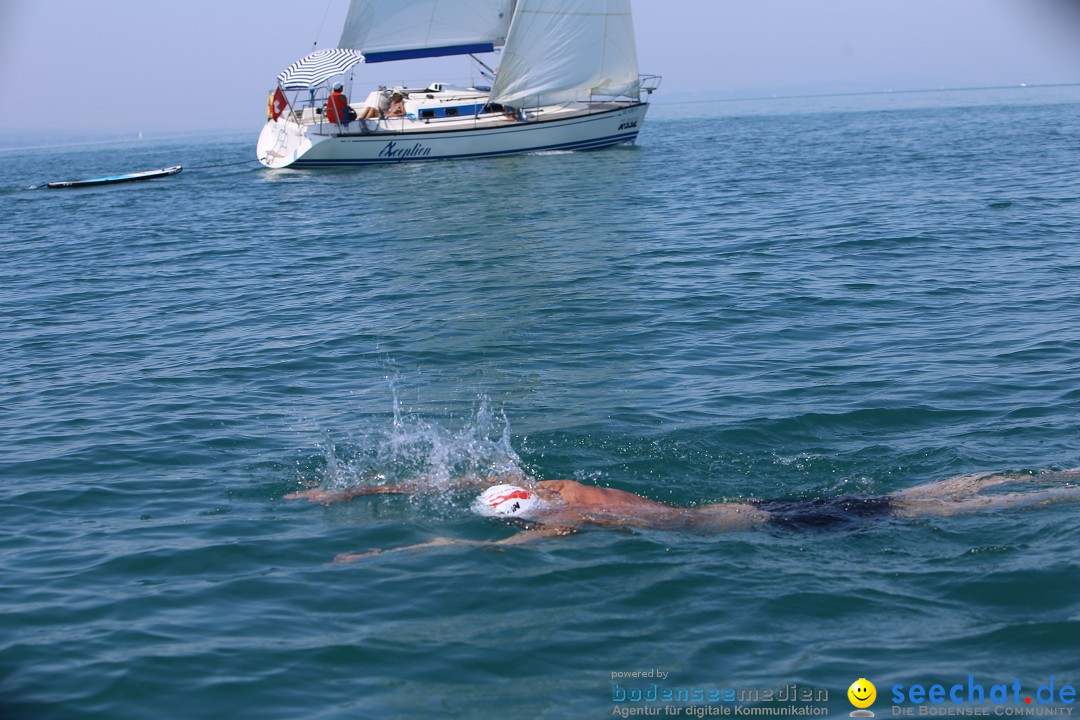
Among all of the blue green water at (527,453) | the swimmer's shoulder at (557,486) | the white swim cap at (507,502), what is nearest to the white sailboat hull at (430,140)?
the blue green water at (527,453)

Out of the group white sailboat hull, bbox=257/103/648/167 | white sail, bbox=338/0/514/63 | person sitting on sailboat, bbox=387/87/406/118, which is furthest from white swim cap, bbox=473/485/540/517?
white sail, bbox=338/0/514/63

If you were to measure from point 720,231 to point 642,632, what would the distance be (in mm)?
14144

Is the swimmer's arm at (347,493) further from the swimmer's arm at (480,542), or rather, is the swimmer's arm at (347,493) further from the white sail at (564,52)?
the white sail at (564,52)

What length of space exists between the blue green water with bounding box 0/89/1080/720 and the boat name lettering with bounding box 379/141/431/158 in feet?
53.3

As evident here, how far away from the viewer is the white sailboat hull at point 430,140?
3431 centimetres

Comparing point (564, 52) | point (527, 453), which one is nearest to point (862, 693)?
point (527, 453)

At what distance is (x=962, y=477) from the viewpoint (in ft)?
23.2

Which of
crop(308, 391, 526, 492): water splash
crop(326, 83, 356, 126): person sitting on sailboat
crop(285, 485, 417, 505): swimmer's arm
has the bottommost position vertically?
crop(285, 485, 417, 505): swimmer's arm

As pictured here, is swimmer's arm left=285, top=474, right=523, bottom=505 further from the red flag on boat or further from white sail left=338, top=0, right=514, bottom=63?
white sail left=338, top=0, right=514, bottom=63

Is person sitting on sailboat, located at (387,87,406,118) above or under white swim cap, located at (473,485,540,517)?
above

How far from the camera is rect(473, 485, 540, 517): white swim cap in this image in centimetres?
675

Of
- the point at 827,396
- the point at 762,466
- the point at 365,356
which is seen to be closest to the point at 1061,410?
the point at 827,396

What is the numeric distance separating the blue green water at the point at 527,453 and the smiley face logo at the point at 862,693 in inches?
1.9

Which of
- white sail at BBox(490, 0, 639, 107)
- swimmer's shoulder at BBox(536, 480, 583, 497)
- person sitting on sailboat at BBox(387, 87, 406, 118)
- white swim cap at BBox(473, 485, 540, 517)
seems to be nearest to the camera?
white swim cap at BBox(473, 485, 540, 517)
